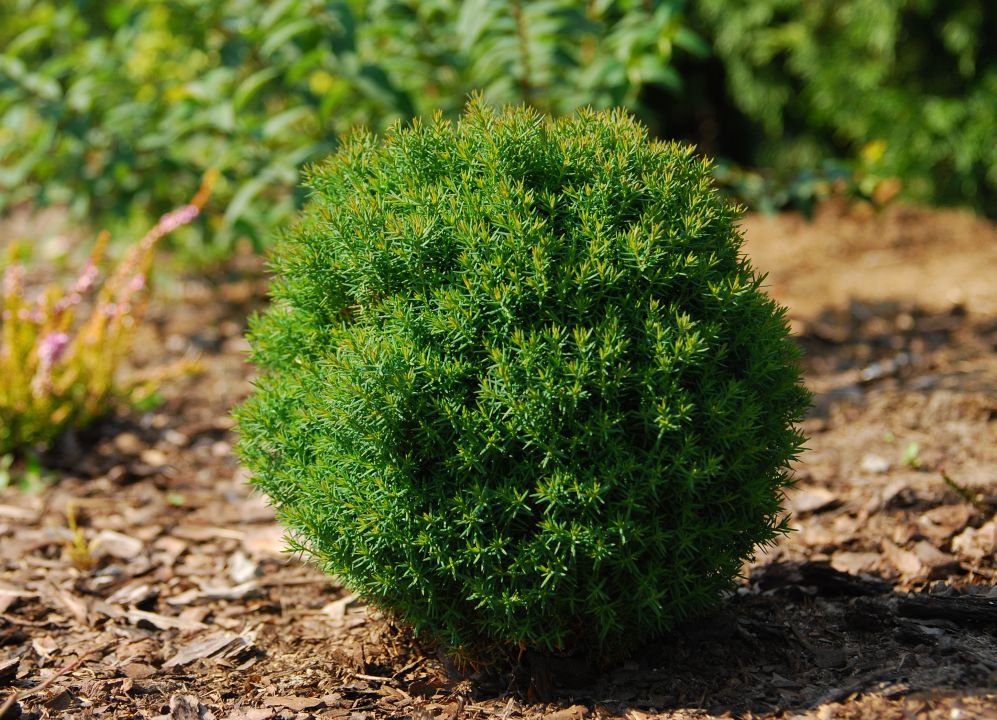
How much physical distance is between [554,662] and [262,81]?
3037 millimetres

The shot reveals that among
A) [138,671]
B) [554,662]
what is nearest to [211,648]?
[138,671]

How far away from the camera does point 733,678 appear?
2.48m

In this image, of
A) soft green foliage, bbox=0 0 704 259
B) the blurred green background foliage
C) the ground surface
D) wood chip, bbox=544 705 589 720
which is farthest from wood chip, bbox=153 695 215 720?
soft green foliage, bbox=0 0 704 259

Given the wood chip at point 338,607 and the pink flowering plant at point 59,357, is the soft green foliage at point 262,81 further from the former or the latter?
the wood chip at point 338,607

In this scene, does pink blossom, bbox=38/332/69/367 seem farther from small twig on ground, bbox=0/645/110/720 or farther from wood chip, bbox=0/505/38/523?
small twig on ground, bbox=0/645/110/720

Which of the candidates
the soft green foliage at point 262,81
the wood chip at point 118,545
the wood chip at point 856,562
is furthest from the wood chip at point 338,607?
the soft green foliage at point 262,81

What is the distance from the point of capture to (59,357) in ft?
13.8

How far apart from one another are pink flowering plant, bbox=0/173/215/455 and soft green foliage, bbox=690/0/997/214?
13.2ft

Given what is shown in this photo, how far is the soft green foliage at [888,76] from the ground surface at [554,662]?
4.37 feet

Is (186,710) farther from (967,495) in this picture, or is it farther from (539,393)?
(967,495)

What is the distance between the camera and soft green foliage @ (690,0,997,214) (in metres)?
5.89

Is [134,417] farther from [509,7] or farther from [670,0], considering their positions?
[670,0]

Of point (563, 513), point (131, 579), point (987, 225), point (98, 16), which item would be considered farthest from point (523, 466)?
point (987, 225)

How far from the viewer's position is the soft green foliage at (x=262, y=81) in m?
4.30
